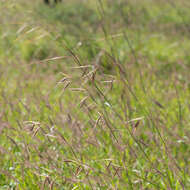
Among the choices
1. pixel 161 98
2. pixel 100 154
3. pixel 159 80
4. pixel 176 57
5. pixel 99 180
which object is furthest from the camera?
pixel 176 57

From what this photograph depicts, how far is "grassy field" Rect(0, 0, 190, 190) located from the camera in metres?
1.39

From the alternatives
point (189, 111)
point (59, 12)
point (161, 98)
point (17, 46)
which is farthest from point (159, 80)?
point (59, 12)

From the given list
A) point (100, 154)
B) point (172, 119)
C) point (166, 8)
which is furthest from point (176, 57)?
point (166, 8)

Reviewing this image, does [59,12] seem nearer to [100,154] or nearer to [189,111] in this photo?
[189,111]

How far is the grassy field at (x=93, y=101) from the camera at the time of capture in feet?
4.57

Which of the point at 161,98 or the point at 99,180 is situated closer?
the point at 99,180

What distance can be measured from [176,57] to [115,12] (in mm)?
2673

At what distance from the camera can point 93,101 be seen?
1409 mm

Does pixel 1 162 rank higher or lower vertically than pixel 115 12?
higher

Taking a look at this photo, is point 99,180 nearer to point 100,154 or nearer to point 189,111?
A: point 100,154

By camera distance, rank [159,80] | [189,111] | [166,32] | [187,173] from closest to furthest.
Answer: [187,173] < [189,111] < [159,80] < [166,32]

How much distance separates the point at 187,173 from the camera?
1.84 meters

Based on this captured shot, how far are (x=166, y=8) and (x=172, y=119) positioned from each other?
242 inches

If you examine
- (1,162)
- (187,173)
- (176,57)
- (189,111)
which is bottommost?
(176,57)
